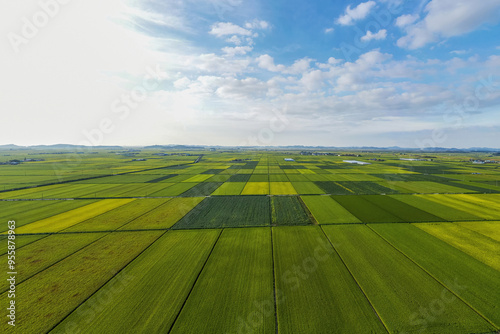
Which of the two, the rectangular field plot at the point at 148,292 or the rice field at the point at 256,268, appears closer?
the rectangular field plot at the point at 148,292

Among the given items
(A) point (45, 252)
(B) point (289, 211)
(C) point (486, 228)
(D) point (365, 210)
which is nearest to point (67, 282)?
(A) point (45, 252)

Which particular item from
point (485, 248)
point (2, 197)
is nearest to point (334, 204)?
point (485, 248)

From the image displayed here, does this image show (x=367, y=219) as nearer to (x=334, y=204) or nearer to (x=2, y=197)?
(x=334, y=204)

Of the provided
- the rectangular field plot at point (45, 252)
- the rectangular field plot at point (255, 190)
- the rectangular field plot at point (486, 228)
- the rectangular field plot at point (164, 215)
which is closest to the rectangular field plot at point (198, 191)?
the rectangular field plot at point (164, 215)

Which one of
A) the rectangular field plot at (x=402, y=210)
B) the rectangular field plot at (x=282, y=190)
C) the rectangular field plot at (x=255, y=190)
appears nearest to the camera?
the rectangular field plot at (x=402, y=210)

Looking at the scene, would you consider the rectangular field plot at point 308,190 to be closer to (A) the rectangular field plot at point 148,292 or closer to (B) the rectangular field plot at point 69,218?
(A) the rectangular field plot at point 148,292

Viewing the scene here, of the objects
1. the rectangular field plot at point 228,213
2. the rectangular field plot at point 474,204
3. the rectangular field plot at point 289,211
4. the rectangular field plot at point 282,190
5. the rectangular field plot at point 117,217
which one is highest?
the rectangular field plot at point 474,204

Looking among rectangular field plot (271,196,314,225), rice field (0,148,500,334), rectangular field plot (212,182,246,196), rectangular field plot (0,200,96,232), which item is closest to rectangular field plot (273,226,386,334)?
rice field (0,148,500,334)

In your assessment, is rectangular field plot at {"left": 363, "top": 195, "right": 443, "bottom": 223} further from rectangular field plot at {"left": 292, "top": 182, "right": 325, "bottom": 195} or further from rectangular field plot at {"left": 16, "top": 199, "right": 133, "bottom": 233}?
rectangular field plot at {"left": 16, "top": 199, "right": 133, "bottom": 233}
